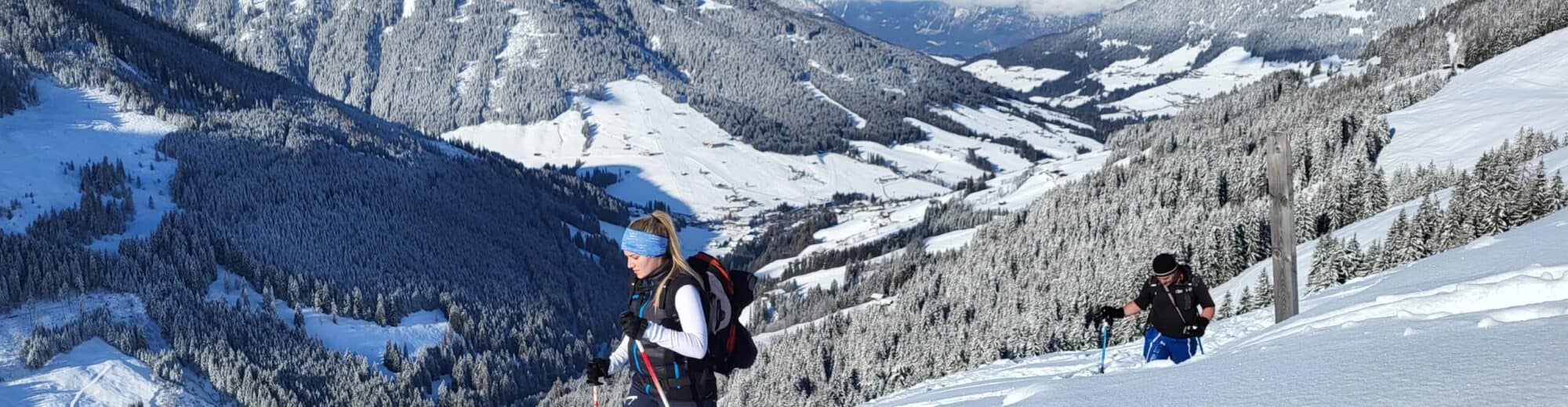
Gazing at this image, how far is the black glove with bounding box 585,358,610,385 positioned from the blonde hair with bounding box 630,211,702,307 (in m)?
1.43

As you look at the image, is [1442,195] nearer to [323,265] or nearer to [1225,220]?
[1225,220]

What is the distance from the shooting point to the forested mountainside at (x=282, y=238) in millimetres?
71000

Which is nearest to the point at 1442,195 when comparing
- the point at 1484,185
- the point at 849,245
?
the point at 1484,185

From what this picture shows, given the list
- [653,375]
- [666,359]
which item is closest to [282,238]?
[653,375]

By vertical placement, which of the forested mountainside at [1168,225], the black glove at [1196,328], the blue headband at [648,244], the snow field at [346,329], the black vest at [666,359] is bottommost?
the snow field at [346,329]

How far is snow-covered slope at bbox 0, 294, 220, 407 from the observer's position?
2317 inches

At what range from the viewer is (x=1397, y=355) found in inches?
390

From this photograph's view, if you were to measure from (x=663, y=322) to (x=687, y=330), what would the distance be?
32cm

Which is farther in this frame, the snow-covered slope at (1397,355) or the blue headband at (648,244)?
the blue headband at (648,244)

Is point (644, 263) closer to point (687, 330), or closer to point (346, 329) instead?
point (687, 330)

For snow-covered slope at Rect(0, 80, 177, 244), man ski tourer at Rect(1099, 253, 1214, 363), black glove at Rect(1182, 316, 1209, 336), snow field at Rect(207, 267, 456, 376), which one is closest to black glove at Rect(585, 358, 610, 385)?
man ski tourer at Rect(1099, 253, 1214, 363)

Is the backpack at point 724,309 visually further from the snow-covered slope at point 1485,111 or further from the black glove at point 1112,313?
the snow-covered slope at point 1485,111

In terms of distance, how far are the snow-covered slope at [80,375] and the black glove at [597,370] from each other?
65542 mm

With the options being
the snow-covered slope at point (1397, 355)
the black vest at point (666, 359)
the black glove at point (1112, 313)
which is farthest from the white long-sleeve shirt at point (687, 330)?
the black glove at point (1112, 313)
